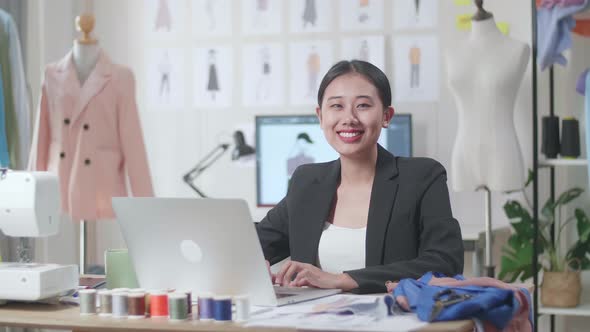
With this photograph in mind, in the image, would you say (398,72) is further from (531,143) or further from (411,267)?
(411,267)

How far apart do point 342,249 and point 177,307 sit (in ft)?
2.43

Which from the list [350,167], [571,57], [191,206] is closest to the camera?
[191,206]

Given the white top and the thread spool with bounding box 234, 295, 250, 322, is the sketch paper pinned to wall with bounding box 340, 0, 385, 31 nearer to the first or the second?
the white top

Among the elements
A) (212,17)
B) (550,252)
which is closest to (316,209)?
(550,252)

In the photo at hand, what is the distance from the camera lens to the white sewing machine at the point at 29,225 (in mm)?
2158

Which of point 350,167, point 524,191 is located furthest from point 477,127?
point 350,167

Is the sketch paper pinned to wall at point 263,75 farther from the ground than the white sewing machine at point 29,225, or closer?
farther from the ground

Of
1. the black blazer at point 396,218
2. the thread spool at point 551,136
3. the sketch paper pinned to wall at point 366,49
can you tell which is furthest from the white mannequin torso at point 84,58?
the thread spool at point 551,136

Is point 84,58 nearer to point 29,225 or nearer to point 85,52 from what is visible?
point 85,52

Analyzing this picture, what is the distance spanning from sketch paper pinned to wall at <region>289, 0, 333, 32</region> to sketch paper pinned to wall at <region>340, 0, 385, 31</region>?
0.27 ft

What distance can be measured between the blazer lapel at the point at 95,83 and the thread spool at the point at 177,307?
259 centimetres

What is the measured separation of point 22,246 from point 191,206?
541 millimetres

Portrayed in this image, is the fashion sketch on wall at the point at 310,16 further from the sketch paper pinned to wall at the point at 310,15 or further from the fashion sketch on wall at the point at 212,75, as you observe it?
the fashion sketch on wall at the point at 212,75

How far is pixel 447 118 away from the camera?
501cm
